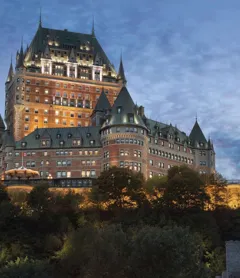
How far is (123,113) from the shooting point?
159500 mm

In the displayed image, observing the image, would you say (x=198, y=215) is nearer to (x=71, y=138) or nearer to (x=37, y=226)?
(x=37, y=226)

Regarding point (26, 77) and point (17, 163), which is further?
point (26, 77)

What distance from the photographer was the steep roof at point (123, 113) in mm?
158600

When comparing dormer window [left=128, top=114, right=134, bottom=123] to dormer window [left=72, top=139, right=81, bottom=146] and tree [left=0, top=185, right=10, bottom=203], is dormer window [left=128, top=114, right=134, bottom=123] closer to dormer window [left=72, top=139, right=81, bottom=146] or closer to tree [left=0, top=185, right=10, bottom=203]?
dormer window [left=72, top=139, right=81, bottom=146]

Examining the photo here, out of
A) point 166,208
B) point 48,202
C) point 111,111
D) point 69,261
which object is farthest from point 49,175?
point 69,261

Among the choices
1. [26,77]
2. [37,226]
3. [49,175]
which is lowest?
[37,226]

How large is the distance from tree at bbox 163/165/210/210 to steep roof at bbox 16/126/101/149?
35.4 meters

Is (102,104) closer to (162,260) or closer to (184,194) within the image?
(184,194)

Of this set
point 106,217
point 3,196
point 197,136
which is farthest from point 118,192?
point 197,136

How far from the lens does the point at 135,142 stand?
517ft

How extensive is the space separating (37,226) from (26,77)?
82.7 m

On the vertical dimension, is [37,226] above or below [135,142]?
below

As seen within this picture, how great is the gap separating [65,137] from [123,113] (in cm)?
1689

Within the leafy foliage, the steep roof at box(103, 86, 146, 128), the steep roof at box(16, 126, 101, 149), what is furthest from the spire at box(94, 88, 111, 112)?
the leafy foliage
